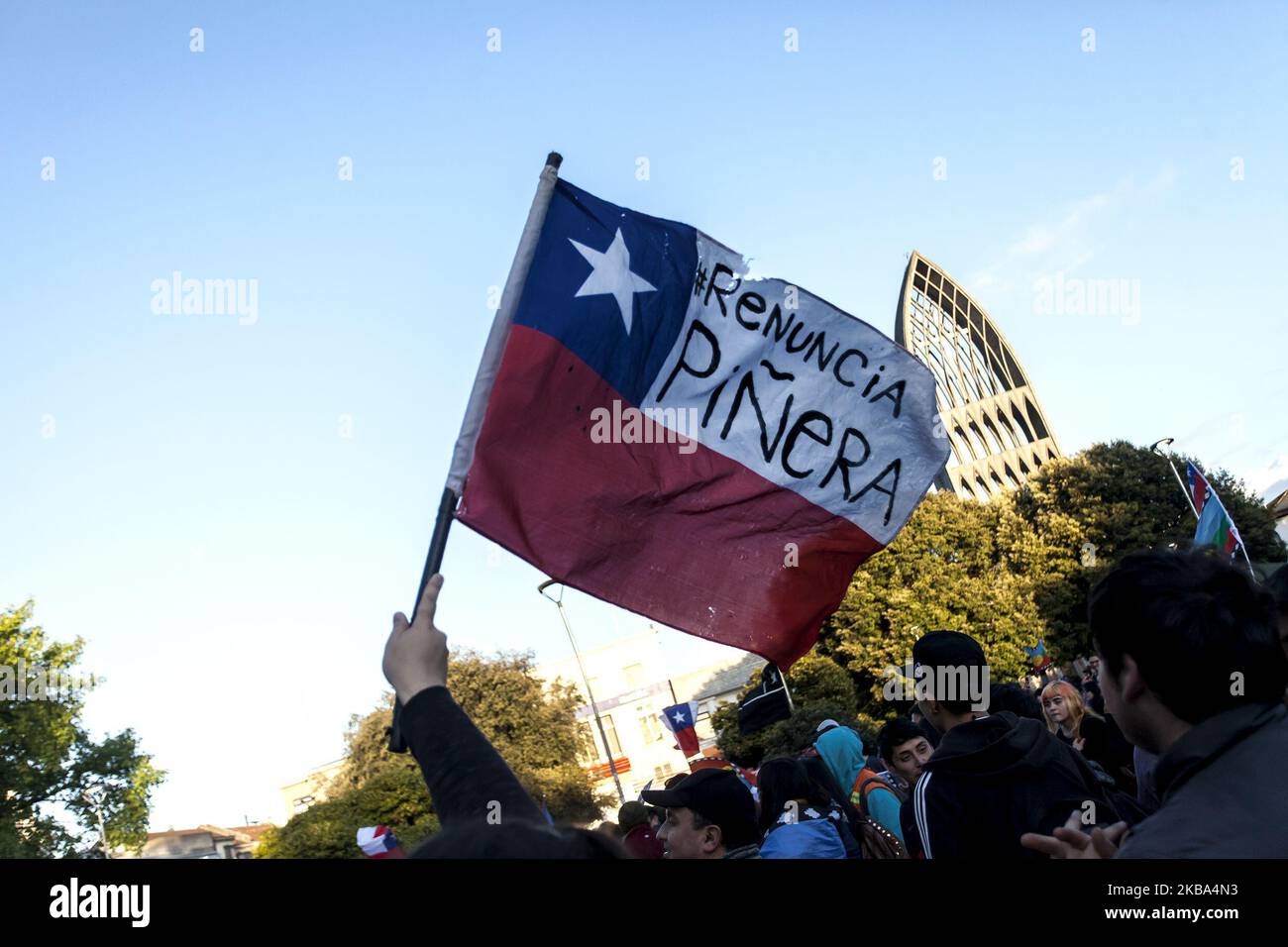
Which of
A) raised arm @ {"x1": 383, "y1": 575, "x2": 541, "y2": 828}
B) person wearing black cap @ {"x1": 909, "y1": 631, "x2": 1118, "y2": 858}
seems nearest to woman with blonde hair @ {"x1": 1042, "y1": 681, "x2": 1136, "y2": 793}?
person wearing black cap @ {"x1": 909, "y1": 631, "x2": 1118, "y2": 858}

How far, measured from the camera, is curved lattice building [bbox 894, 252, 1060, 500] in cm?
9338

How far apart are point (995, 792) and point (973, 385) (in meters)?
102

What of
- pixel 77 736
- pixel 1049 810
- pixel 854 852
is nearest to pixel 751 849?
pixel 854 852

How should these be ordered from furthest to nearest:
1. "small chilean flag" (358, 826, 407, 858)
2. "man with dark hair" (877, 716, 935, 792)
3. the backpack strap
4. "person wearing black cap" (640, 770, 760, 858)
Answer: "small chilean flag" (358, 826, 407, 858) → "man with dark hair" (877, 716, 935, 792) → the backpack strap → "person wearing black cap" (640, 770, 760, 858)

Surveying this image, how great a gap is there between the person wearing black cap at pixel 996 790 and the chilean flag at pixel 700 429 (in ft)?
4.43

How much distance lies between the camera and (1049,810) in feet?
9.68

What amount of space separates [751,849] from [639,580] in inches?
41.5

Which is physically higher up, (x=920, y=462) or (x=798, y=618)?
(x=920, y=462)

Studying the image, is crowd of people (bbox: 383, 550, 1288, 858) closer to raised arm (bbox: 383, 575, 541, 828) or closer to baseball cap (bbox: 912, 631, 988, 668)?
raised arm (bbox: 383, 575, 541, 828)

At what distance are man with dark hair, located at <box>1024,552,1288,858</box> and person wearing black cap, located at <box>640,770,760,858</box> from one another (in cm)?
216

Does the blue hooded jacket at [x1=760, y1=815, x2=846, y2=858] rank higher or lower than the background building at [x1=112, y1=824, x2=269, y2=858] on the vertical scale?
higher

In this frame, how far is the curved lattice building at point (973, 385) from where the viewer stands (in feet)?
306

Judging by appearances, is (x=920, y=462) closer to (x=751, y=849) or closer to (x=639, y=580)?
(x=639, y=580)
